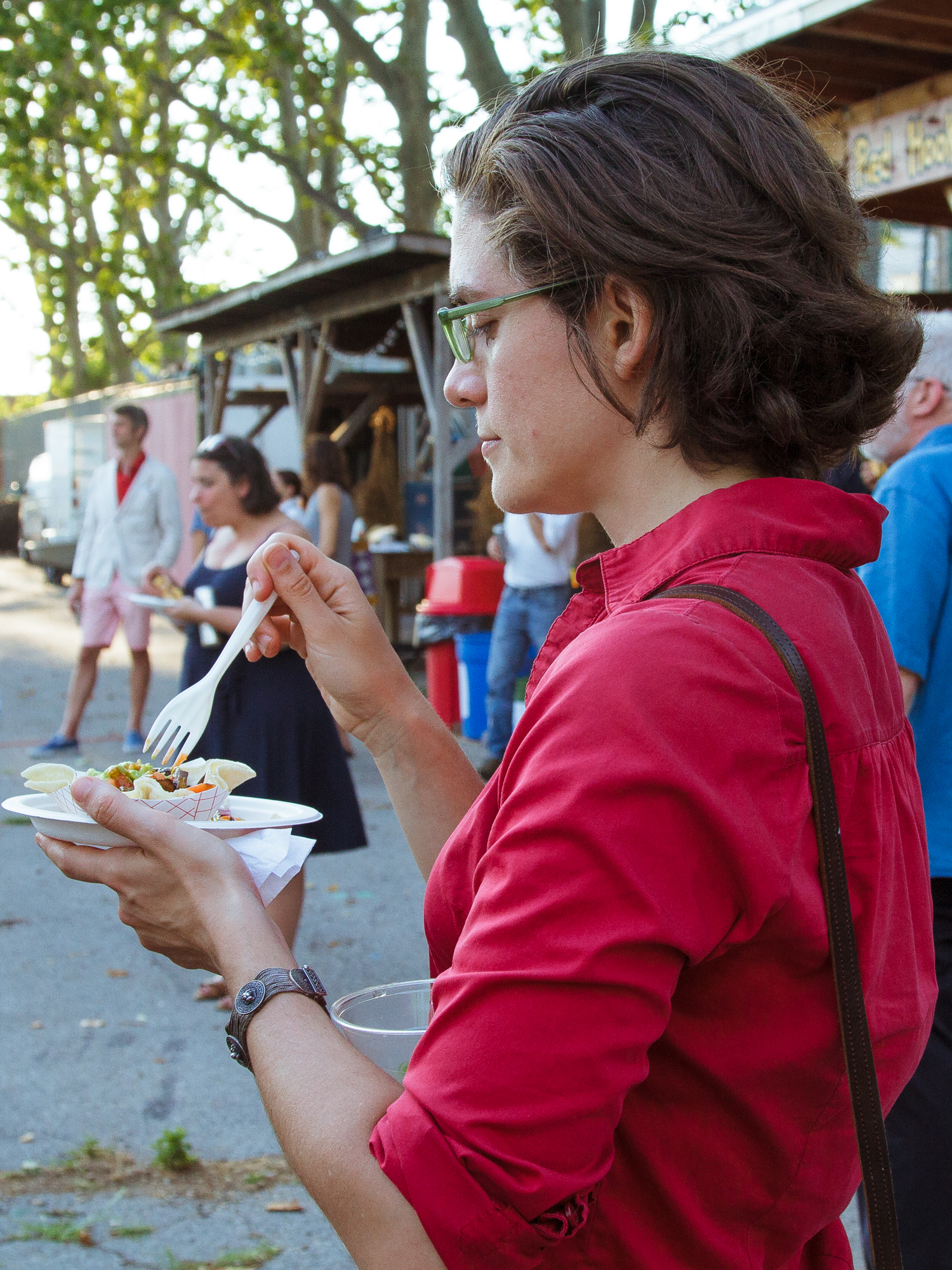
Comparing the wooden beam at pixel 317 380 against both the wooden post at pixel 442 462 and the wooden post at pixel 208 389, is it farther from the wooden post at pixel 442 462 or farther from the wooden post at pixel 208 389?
the wooden post at pixel 208 389

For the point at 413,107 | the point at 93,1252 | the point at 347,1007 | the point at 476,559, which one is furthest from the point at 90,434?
the point at 347,1007

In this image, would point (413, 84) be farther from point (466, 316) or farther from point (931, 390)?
point (466, 316)

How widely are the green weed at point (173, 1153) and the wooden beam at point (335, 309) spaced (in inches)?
274

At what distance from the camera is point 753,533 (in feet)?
3.55

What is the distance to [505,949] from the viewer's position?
2.97 ft

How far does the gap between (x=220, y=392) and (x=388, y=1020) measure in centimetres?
1380

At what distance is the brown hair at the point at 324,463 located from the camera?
8023 mm

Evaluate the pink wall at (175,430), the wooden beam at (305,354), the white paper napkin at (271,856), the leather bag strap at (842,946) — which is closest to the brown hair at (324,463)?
the wooden beam at (305,354)

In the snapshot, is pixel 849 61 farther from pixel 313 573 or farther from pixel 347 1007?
pixel 347 1007

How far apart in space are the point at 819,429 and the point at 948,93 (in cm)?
474

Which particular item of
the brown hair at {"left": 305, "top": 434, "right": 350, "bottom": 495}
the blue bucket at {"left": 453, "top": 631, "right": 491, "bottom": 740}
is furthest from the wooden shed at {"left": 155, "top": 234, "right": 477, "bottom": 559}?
the blue bucket at {"left": 453, "top": 631, "right": 491, "bottom": 740}

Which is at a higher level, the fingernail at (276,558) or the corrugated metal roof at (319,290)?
the corrugated metal roof at (319,290)

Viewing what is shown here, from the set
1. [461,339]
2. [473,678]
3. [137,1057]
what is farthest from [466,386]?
[473,678]

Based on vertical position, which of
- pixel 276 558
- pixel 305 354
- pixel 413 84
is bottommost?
pixel 276 558
